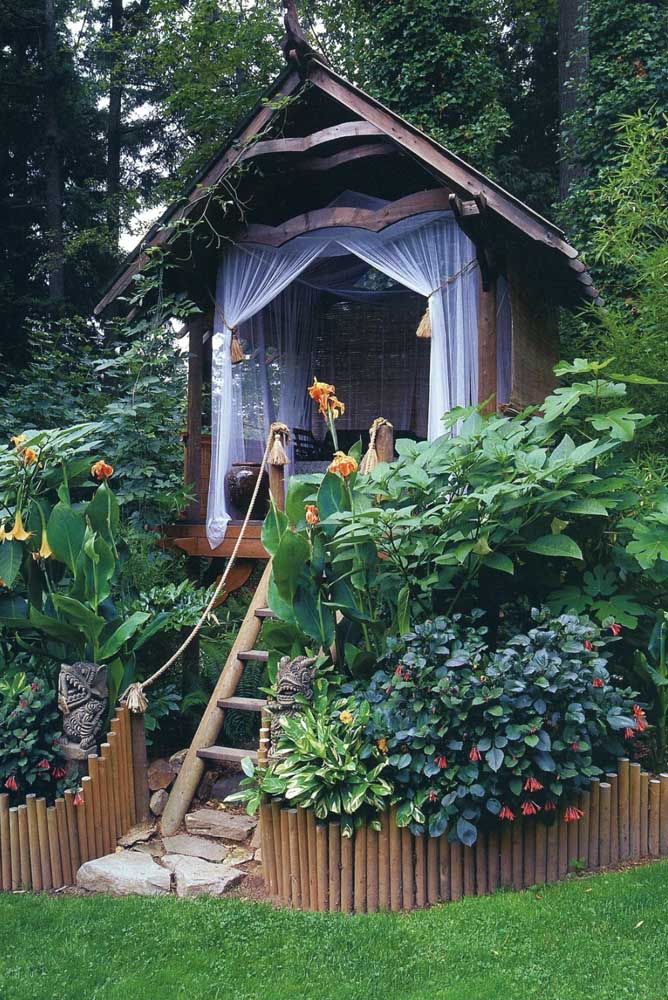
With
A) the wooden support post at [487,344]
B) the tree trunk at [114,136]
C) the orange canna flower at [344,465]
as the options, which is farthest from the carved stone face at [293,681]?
the tree trunk at [114,136]

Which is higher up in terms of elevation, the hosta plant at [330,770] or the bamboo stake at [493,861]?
the hosta plant at [330,770]

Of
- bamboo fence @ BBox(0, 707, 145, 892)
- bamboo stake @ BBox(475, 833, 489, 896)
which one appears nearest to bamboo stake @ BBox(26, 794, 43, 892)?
bamboo fence @ BBox(0, 707, 145, 892)

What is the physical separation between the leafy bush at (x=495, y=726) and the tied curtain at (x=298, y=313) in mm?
2577

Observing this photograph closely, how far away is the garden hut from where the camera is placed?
5.87 metres

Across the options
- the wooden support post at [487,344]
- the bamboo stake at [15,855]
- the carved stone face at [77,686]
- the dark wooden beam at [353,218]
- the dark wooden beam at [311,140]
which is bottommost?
the bamboo stake at [15,855]

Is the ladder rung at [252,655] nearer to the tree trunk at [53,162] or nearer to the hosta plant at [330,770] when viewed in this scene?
the hosta plant at [330,770]

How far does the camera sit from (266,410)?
24.5 ft

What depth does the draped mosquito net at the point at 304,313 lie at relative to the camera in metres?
6.00

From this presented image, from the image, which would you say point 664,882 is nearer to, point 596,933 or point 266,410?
point 596,933

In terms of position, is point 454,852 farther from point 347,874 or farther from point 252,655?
point 252,655

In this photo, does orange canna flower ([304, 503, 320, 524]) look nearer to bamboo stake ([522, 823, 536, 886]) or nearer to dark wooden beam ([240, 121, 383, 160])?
bamboo stake ([522, 823, 536, 886])

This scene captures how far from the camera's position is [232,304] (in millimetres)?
6859

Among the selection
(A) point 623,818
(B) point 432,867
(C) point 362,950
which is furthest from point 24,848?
(A) point 623,818

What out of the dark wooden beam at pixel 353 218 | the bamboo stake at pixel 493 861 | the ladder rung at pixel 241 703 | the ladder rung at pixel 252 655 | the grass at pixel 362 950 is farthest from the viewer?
the dark wooden beam at pixel 353 218
